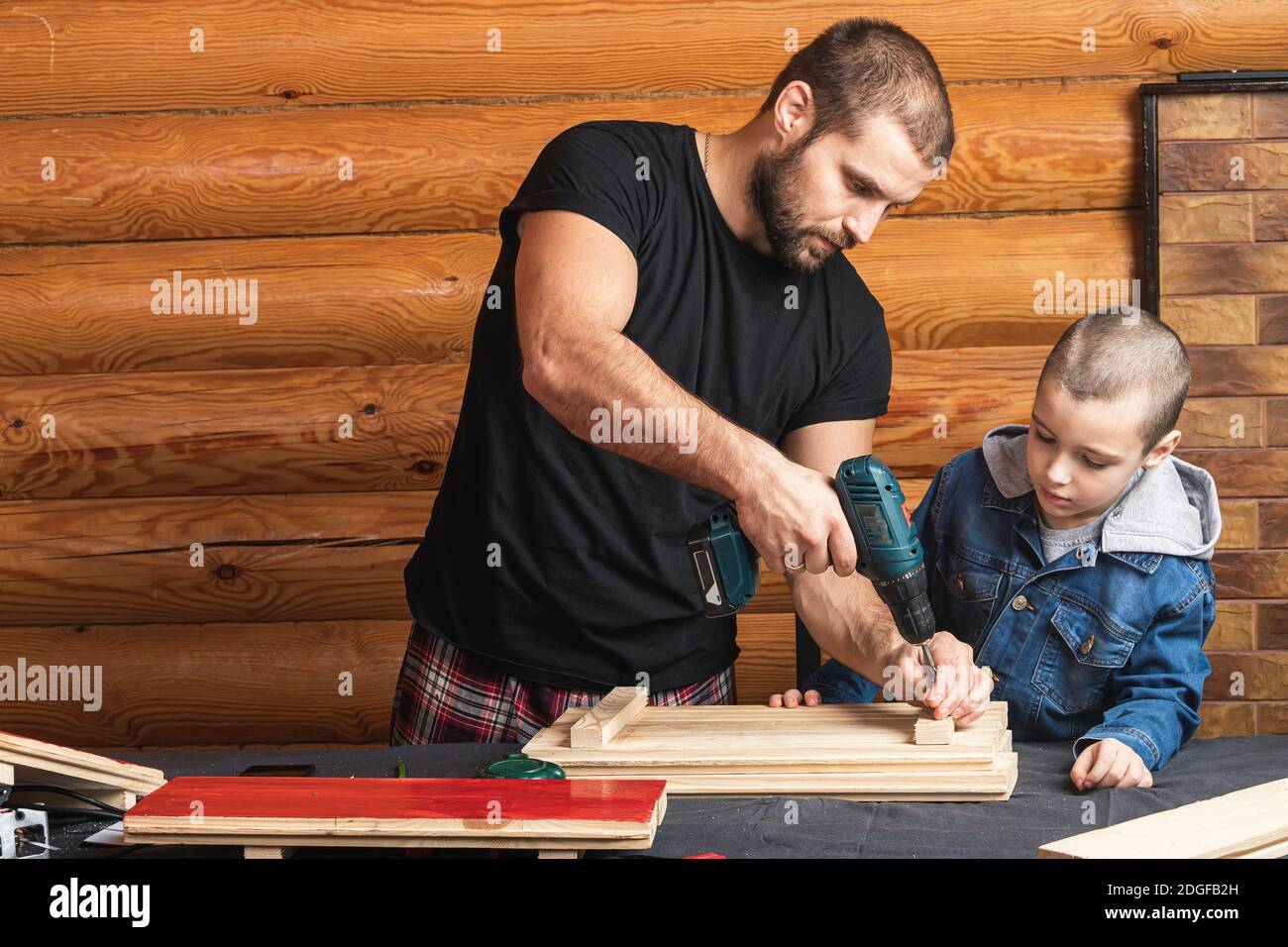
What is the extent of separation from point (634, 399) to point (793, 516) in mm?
300

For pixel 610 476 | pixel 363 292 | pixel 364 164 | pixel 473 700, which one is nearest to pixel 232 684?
pixel 363 292

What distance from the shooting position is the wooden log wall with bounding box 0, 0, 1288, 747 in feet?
12.3

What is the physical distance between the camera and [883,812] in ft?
5.80

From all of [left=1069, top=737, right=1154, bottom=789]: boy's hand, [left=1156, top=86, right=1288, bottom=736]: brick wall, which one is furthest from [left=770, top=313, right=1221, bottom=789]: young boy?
[left=1156, top=86, right=1288, bottom=736]: brick wall

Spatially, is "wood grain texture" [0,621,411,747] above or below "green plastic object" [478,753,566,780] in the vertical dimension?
below

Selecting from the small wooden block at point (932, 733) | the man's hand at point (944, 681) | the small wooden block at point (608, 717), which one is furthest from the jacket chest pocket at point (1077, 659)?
the small wooden block at point (608, 717)

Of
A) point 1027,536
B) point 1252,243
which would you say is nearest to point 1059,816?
point 1027,536

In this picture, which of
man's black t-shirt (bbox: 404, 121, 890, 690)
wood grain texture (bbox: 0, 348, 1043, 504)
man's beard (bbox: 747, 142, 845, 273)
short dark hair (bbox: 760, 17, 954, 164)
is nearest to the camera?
short dark hair (bbox: 760, 17, 954, 164)

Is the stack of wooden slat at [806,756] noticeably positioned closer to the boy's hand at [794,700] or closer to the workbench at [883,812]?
the workbench at [883,812]

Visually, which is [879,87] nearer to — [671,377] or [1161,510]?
[671,377]

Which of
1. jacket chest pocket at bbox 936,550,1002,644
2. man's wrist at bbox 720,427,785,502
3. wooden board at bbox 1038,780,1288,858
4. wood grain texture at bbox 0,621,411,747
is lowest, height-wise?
wood grain texture at bbox 0,621,411,747

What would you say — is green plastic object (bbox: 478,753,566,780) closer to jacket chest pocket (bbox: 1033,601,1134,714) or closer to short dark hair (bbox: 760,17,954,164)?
jacket chest pocket (bbox: 1033,601,1134,714)

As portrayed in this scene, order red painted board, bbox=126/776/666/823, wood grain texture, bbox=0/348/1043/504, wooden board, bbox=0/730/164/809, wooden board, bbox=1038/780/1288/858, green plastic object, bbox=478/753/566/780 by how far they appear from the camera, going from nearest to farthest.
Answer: wooden board, bbox=1038/780/1288/858
red painted board, bbox=126/776/666/823
wooden board, bbox=0/730/164/809
green plastic object, bbox=478/753/566/780
wood grain texture, bbox=0/348/1043/504
